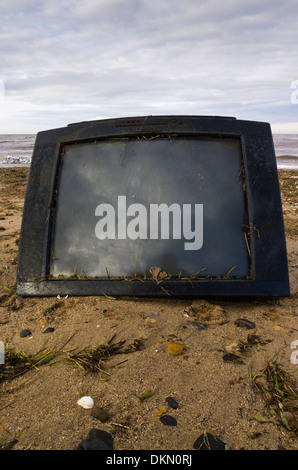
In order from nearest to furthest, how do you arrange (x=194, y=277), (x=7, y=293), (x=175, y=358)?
(x=175, y=358) < (x=194, y=277) < (x=7, y=293)

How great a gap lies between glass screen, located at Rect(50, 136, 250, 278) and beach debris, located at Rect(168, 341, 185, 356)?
39 cm

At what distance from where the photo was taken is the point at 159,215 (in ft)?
6.32

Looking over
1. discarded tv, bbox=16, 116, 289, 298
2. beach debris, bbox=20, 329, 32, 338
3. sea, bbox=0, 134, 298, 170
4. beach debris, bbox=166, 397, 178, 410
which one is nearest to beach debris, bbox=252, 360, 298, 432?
beach debris, bbox=166, 397, 178, 410

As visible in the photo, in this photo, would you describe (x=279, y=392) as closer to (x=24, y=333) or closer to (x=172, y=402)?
(x=172, y=402)

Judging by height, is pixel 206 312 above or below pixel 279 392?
above

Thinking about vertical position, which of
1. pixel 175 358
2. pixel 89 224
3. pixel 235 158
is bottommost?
pixel 175 358

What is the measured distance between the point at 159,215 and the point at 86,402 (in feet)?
3.34

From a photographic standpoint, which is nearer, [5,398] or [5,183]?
[5,398]

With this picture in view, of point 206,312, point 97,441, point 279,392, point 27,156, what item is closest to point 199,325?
point 206,312

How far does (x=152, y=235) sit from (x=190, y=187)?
0.35 metres

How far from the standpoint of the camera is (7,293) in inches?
91.8

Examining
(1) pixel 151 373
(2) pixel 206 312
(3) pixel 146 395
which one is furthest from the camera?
(2) pixel 206 312
